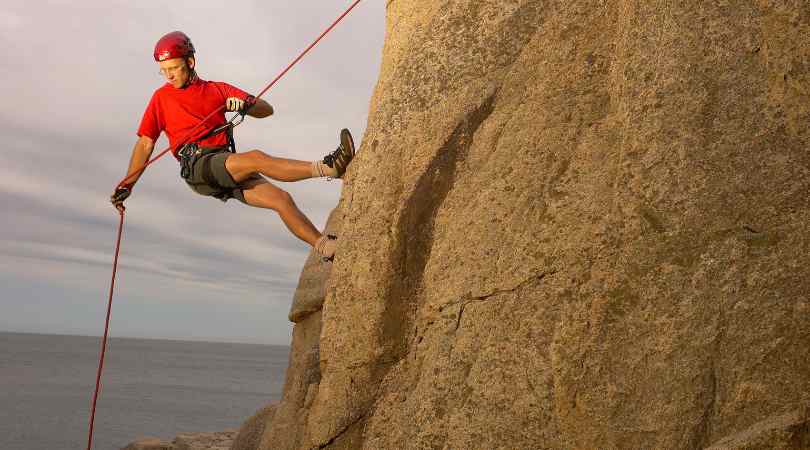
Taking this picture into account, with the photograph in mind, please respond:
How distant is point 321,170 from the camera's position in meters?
8.16

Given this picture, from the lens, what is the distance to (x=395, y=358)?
7.05 m

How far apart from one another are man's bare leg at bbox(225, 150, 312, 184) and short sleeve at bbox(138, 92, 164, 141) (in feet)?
4.26

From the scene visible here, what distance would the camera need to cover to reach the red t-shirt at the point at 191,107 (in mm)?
9242

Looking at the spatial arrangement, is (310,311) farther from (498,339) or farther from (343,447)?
(498,339)

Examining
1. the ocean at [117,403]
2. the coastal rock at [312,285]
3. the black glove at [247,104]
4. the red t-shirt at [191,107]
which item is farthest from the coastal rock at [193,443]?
the ocean at [117,403]

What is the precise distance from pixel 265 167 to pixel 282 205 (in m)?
0.44

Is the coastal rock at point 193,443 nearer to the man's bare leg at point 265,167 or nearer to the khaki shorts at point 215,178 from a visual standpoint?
the khaki shorts at point 215,178

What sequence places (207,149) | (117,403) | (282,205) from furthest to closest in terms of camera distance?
(117,403) → (207,149) → (282,205)

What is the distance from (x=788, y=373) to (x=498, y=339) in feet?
6.44

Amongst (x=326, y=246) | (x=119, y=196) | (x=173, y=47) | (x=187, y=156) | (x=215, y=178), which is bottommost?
(x=326, y=246)

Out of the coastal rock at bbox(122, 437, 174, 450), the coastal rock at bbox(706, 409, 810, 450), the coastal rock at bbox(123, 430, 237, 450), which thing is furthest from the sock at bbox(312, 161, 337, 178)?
the coastal rock at bbox(122, 437, 174, 450)

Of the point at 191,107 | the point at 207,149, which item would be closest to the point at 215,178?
the point at 207,149

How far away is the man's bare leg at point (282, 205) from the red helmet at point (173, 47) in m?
1.41

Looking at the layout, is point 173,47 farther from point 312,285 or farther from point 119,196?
point 312,285
